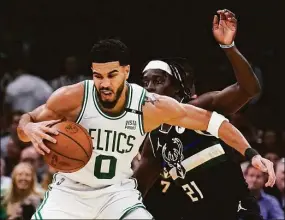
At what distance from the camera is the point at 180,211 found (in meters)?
6.64

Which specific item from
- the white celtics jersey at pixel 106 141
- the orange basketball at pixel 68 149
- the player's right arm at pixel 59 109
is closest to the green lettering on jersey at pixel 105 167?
the white celtics jersey at pixel 106 141

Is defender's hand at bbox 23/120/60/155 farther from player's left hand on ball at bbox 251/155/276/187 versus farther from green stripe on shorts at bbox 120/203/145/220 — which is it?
player's left hand on ball at bbox 251/155/276/187

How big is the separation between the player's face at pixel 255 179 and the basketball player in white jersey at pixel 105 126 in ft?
9.93

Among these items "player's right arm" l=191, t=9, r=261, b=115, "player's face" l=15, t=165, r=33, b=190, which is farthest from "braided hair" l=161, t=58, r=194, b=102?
"player's face" l=15, t=165, r=33, b=190

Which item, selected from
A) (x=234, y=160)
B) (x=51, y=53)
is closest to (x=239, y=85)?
(x=234, y=160)

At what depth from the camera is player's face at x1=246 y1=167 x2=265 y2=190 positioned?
28.1 feet

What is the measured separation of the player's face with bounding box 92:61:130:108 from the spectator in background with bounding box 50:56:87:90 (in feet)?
18.6

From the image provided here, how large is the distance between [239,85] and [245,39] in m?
5.64

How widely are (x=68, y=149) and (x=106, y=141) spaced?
1.02 ft

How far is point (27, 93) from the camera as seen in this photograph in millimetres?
11219

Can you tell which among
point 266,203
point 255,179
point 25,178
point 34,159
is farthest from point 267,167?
point 34,159

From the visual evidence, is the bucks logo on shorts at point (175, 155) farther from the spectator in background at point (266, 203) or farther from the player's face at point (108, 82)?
the spectator in background at point (266, 203)

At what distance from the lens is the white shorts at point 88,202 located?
5.26 metres

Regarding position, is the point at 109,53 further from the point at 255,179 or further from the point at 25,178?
the point at 255,179
